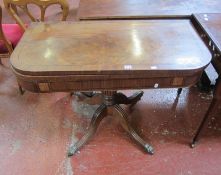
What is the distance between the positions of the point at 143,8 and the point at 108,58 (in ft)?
2.39

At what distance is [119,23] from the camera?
1.33 m

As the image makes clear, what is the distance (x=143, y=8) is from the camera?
1.59 m

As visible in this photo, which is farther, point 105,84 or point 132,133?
point 132,133

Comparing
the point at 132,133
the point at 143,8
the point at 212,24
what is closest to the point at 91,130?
the point at 132,133

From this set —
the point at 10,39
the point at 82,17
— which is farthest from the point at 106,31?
the point at 10,39

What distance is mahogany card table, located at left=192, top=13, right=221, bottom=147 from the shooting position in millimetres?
1226

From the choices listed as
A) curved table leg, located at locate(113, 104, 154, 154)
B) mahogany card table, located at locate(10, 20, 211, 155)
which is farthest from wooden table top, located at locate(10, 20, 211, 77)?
curved table leg, located at locate(113, 104, 154, 154)

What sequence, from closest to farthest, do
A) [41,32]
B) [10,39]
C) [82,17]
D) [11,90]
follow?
1. [41,32]
2. [82,17]
3. [10,39]
4. [11,90]

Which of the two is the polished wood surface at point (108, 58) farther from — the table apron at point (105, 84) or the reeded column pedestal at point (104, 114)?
the reeded column pedestal at point (104, 114)

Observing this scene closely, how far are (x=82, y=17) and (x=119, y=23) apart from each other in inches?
11.1

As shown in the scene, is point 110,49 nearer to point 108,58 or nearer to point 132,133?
point 108,58

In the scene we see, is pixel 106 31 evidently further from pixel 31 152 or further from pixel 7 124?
pixel 7 124

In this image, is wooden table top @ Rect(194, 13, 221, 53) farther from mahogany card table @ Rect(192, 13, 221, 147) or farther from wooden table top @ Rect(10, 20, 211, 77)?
wooden table top @ Rect(10, 20, 211, 77)

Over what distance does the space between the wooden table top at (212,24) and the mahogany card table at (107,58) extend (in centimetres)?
11
